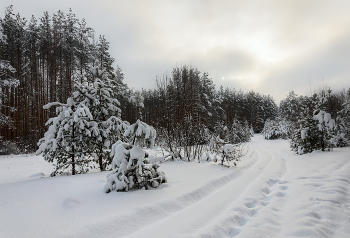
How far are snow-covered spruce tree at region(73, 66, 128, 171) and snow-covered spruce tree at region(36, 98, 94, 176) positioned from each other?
0.35 metres

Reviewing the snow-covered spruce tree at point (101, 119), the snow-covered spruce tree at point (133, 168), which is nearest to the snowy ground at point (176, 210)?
the snow-covered spruce tree at point (133, 168)

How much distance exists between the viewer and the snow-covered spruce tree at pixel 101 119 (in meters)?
6.26

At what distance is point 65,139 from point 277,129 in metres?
28.9

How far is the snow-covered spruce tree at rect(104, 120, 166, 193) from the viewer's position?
12.6ft

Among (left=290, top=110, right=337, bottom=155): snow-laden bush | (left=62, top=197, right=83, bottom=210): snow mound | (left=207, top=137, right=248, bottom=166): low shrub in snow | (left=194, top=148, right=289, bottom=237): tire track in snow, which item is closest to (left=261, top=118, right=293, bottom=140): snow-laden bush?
(left=290, top=110, right=337, bottom=155): snow-laden bush

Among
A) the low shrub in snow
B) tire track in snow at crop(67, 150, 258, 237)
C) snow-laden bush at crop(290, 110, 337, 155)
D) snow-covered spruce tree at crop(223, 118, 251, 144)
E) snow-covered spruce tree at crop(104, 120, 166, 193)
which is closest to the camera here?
tire track in snow at crop(67, 150, 258, 237)

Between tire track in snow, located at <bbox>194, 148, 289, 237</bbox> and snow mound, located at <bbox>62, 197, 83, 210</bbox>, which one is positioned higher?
snow mound, located at <bbox>62, 197, 83, 210</bbox>

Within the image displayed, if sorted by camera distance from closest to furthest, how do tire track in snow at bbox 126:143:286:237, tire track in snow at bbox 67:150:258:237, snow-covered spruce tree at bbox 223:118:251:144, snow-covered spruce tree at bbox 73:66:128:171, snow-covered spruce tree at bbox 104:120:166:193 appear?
1. tire track in snow at bbox 67:150:258:237
2. tire track in snow at bbox 126:143:286:237
3. snow-covered spruce tree at bbox 104:120:166:193
4. snow-covered spruce tree at bbox 73:66:128:171
5. snow-covered spruce tree at bbox 223:118:251:144

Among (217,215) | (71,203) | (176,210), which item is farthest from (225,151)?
(71,203)

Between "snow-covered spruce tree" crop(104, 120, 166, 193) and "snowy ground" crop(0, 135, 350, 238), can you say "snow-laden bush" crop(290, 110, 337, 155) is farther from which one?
"snow-covered spruce tree" crop(104, 120, 166, 193)

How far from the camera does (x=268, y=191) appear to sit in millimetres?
4570

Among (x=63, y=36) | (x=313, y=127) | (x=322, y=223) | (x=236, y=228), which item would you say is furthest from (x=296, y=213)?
(x=63, y=36)

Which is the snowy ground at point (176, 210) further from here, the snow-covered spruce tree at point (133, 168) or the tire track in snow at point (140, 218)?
the snow-covered spruce tree at point (133, 168)

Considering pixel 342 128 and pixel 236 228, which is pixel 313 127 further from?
pixel 236 228
